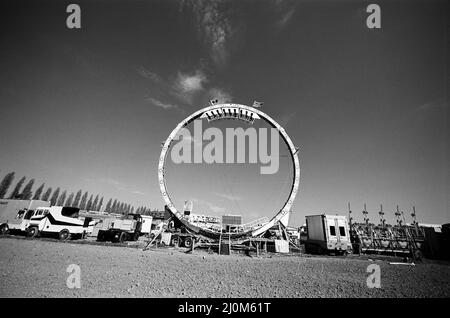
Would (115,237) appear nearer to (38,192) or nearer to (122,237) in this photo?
(122,237)

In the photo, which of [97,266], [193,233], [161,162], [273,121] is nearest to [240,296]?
[97,266]

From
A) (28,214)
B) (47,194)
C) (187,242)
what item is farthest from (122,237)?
(47,194)

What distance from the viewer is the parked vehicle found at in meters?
26.3

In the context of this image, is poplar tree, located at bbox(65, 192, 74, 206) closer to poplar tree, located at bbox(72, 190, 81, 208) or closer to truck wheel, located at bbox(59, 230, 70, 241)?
poplar tree, located at bbox(72, 190, 81, 208)

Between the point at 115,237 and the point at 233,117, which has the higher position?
the point at 233,117

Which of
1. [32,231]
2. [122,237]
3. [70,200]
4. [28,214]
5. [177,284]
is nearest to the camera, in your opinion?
[177,284]

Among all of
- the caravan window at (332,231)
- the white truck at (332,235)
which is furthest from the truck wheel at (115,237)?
the caravan window at (332,231)

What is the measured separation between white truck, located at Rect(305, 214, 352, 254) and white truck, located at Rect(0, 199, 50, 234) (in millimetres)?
37972

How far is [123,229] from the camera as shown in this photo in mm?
32906

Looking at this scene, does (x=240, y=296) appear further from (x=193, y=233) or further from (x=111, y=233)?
(x=111, y=233)

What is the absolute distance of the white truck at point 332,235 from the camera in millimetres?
21984

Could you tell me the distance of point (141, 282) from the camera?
321 inches

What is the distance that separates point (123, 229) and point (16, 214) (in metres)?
16.8
